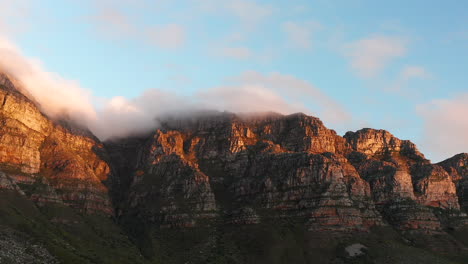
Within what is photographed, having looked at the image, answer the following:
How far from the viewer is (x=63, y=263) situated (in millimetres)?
198000

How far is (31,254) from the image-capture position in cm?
19475

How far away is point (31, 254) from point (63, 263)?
12134 millimetres

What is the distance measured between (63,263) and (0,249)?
23.8 meters

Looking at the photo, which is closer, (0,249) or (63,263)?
(0,249)

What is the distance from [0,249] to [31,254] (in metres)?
12.9

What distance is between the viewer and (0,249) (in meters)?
185
